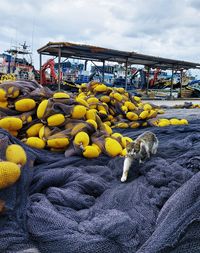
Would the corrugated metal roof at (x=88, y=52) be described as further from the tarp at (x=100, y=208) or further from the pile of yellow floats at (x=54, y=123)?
the tarp at (x=100, y=208)

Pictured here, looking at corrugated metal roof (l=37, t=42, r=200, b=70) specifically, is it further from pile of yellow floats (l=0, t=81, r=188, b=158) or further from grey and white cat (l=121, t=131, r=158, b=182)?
grey and white cat (l=121, t=131, r=158, b=182)

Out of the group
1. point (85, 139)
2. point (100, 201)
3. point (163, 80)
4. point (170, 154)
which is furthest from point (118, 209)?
point (163, 80)

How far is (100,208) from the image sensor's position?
180 cm

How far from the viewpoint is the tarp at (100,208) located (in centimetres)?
135

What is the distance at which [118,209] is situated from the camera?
1800 mm

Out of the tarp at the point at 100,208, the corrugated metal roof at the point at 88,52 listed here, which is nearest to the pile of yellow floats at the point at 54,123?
the tarp at the point at 100,208

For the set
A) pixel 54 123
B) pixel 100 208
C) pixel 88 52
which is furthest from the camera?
pixel 88 52

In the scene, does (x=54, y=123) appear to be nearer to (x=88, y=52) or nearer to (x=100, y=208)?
(x=100, y=208)

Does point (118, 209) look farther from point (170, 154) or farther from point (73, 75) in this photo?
point (73, 75)

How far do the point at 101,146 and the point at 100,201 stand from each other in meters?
0.90

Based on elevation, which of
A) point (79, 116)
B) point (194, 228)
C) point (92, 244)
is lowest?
point (92, 244)

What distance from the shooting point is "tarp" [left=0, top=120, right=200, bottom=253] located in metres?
1.35

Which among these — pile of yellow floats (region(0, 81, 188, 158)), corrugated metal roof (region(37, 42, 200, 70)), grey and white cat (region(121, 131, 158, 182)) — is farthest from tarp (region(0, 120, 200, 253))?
corrugated metal roof (region(37, 42, 200, 70))

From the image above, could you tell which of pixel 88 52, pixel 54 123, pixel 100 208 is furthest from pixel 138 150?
pixel 88 52
